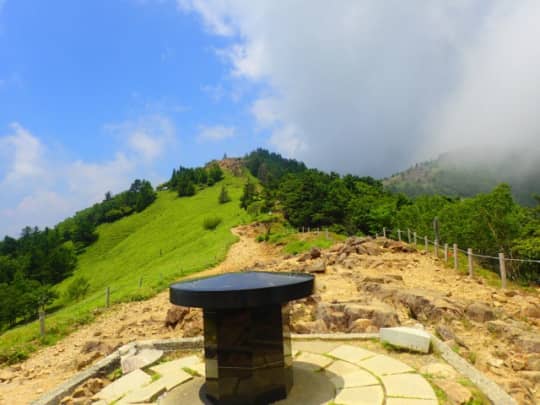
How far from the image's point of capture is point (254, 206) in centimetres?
6278

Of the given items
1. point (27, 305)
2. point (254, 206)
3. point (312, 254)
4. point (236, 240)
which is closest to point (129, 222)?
point (254, 206)

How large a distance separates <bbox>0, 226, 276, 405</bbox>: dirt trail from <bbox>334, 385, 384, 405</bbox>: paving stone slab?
7183mm

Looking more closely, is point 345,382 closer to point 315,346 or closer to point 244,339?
point 244,339

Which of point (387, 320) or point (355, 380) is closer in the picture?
point (355, 380)

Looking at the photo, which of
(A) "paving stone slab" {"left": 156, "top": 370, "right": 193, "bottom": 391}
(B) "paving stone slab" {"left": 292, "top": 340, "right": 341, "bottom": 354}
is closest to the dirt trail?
(A) "paving stone slab" {"left": 156, "top": 370, "right": 193, "bottom": 391}

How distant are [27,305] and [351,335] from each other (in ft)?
158

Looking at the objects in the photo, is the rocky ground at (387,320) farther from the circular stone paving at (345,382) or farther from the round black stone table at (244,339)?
the round black stone table at (244,339)

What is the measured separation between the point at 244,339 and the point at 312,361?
1876 millimetres

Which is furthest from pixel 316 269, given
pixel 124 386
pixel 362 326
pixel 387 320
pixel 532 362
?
pixel 124 386

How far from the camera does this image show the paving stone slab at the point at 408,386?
451cm

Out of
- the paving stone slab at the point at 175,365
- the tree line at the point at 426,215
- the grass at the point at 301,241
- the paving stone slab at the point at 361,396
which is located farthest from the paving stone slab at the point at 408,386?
the grass at the point at 301,241

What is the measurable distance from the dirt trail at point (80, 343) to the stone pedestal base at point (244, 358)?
596cm

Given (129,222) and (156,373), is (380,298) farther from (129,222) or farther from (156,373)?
(129,222)

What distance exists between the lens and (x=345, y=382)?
16.7 ft
